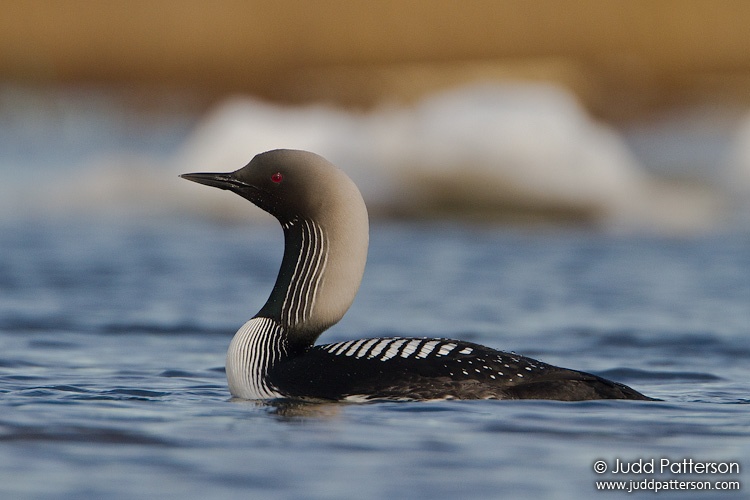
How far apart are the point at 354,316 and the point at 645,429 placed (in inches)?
140

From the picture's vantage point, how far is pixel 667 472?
3979 mm

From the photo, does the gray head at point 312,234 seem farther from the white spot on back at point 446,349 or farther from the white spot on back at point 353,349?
the white spot on back at point 446,349

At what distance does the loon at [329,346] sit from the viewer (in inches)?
191

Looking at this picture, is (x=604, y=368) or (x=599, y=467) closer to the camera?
(x=599, y=467)

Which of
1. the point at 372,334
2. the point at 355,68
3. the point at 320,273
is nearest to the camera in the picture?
the point at 320,273


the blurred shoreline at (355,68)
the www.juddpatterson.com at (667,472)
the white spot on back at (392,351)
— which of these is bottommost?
the www.juddpatterson.com at (667,472)

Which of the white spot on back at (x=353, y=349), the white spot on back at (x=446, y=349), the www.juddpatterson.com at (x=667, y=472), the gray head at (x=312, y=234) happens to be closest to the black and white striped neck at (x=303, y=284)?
the gray head at (x=312, y=234)

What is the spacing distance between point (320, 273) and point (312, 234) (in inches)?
5.9

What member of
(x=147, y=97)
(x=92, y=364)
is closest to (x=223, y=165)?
(x=92, y=364)

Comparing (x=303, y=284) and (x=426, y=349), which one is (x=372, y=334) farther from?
(x=426, y=349)

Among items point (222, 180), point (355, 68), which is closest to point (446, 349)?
point (222, 180)

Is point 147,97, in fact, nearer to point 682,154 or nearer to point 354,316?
point 682,154

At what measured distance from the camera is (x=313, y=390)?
4875 mm

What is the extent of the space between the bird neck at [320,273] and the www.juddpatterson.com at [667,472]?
55.3 inches
